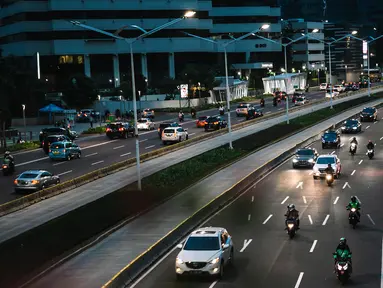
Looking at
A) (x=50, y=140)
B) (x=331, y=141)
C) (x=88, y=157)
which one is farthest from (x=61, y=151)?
(x=331, y=141)

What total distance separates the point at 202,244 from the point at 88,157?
3770 cm

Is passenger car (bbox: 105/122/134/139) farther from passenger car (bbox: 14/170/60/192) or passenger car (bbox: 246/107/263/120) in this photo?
passenger car (bbox: 14/170/60/192)

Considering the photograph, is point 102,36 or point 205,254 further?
point 102,36

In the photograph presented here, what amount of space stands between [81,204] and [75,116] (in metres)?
68.3

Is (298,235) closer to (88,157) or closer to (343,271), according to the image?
(343,271)

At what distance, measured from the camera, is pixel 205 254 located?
76.4 feet

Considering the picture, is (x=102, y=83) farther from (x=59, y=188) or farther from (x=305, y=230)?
(x=305, y=230)

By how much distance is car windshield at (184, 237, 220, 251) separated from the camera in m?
23.7

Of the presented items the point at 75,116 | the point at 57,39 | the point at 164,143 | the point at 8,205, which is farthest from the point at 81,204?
the point at 57,39

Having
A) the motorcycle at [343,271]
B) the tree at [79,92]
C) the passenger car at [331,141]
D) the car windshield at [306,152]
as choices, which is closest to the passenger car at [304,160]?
the car windshield at [306,152]

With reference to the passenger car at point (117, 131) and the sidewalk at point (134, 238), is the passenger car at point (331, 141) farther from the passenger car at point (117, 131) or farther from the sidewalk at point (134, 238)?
the passenger car at point (117, 131)

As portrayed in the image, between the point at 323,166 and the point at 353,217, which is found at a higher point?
the point at 323,166

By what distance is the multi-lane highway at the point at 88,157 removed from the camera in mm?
49438

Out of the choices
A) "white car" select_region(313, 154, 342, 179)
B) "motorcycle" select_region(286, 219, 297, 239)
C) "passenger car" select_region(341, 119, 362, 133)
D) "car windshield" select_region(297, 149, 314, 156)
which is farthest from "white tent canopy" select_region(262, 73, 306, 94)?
A: "motorcycle" select_region(286, 219, 297, 239)
